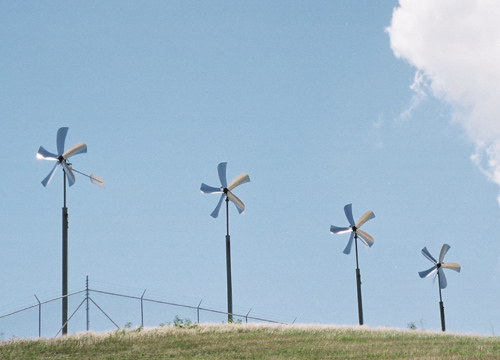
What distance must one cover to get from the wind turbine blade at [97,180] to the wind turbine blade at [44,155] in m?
2.37

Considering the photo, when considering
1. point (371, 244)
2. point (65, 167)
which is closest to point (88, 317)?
point (65, 167)

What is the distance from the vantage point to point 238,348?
35188mm

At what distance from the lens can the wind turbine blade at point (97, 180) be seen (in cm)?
4503

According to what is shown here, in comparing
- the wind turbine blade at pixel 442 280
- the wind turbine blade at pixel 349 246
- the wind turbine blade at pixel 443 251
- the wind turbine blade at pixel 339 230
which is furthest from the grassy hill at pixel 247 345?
the wind turbine blade at pixel 443 251

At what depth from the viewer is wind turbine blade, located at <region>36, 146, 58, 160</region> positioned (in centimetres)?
4384

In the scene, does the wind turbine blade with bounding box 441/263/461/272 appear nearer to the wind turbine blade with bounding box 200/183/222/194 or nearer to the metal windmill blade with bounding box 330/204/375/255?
the metal windmill blade with bounding box 330/204/375/255

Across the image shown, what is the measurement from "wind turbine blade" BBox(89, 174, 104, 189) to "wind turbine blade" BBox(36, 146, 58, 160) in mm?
2372

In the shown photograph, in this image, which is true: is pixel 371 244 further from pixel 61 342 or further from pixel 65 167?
pixel 61 342

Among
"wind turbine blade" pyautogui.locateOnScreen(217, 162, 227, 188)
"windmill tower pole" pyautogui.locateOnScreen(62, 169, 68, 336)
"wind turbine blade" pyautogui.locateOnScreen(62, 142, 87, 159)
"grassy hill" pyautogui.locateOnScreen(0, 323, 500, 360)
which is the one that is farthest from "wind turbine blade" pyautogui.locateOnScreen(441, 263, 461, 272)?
"windmill tower pole" pyautogui.locateOnScreen(62, 169, 68, 336)

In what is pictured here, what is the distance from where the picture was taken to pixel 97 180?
4516 centimetres

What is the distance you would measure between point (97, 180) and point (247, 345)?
47.2 ft

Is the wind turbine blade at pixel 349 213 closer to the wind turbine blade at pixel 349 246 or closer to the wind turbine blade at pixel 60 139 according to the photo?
the wind turbine blade at pixel 349 246

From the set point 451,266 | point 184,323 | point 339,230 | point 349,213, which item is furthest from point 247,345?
point 451,266

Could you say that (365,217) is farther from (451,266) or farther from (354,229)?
(451,266)
